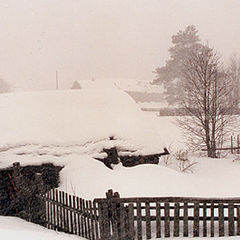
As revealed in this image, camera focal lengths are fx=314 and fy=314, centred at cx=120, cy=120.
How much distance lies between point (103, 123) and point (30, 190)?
397cm

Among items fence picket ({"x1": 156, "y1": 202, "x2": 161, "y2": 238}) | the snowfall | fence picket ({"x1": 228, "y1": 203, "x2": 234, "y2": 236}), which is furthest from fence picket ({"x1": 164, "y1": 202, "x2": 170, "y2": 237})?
the snowfall

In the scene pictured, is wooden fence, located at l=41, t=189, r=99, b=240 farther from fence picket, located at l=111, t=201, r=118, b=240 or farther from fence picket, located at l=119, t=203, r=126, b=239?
fence picket, located at l=119, t=203, r=126, b=239

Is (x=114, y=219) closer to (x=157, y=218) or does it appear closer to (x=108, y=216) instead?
(x=108, y=216)

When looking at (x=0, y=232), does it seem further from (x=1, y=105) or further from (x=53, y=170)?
→ (x=1, y=105)

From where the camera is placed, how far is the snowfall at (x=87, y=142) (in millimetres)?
9312

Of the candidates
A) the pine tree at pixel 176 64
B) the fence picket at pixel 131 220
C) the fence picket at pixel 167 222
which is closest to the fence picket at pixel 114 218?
the fence picket at pixel 131 220

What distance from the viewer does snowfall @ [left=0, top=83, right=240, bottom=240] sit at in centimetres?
931

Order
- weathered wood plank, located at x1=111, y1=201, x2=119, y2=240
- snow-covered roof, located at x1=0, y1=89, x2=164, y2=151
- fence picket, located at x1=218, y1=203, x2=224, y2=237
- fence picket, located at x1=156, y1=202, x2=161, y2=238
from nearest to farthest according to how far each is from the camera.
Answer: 1. fence picket, located at x1=218, y1=203, x2=224, y2=237
2. fence picket, located at x1=156, y1=202, x2=161, y2=238
3. weathered wood plank, located at x1=111, y1=201, x2=119, y2=240
4. snow-covered roof, located at x1=0, y1=89, x2=164, y2=151

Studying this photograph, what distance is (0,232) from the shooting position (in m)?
5.77

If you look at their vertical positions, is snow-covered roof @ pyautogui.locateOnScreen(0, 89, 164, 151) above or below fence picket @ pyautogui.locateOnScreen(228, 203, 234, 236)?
above

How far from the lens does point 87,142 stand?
1073 centimetres

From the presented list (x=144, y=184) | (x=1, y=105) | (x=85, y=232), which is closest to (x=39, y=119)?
(x=1, y=105)

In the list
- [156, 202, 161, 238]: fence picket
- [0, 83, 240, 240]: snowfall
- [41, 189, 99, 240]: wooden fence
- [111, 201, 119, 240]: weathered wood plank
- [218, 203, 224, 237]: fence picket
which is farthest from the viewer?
[0, 83, 240, 240]: snowfall

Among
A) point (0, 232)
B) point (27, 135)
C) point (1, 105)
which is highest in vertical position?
point (1, 105)
